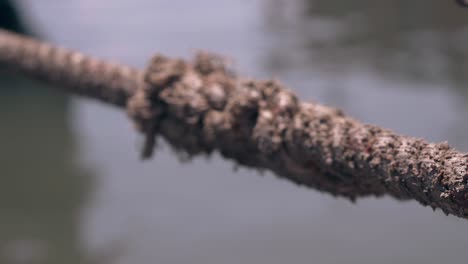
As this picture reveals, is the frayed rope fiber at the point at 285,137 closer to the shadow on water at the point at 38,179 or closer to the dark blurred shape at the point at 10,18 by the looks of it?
the shadow on water at the point at 38,179

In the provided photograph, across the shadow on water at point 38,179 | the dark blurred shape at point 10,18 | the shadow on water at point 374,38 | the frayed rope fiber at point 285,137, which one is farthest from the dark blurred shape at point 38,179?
the frayed rope fiber at point 285,137

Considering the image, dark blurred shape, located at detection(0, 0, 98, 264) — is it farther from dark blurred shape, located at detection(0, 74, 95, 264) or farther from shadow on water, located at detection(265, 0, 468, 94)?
shadow on water, located at detection(265, 0, 468, 94)

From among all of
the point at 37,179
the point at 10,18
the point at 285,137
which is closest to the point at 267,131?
the point at 285,137

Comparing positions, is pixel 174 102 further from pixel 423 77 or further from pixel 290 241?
pixel 423 77

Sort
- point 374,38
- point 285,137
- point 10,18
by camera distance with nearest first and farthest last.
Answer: point 285,137 < point 374,38 < point 10,18

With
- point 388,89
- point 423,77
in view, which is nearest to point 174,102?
point 388,89

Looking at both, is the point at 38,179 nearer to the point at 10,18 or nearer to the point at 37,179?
the point at 37,179
